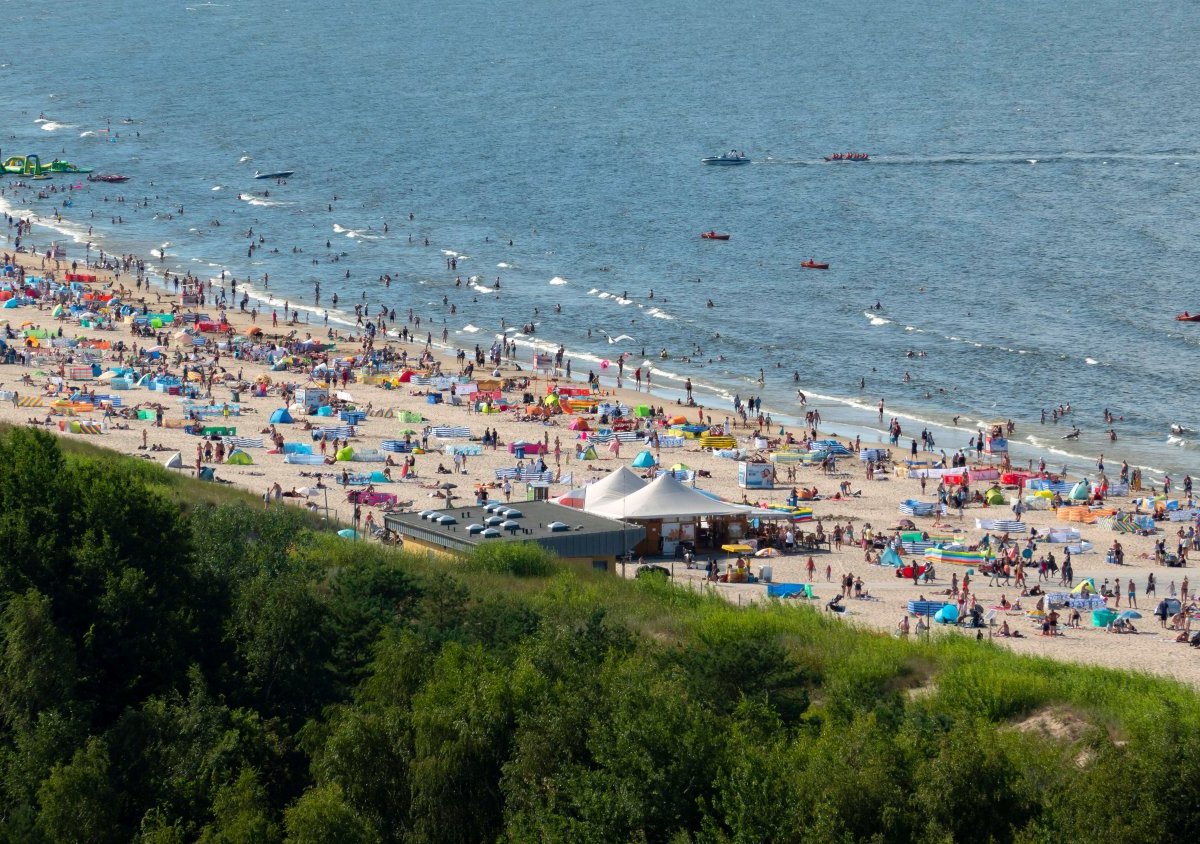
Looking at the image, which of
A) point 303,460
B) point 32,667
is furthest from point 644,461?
point 32,667

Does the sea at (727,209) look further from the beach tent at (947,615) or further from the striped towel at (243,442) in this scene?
the beach tent at (947,615)

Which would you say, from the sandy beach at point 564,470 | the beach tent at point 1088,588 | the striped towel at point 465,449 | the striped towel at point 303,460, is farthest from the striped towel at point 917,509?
the striped towel at point 303,460

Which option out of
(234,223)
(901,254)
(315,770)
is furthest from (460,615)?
(234,223)

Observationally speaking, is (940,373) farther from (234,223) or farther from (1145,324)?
(234,223)

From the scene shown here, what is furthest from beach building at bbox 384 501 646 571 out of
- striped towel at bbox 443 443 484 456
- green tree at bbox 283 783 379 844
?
striped towel at bbox 443 443 484 456

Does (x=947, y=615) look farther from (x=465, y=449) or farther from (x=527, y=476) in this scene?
(x=465, y=449)
